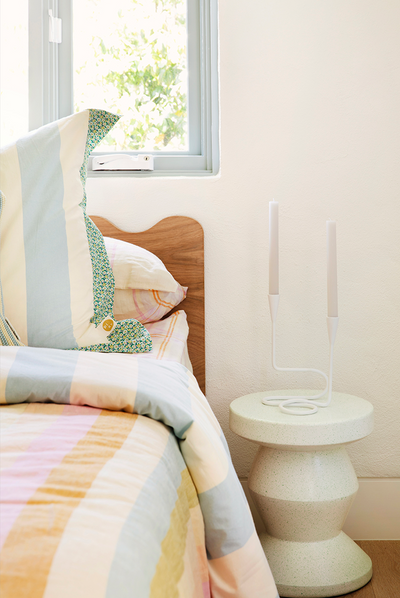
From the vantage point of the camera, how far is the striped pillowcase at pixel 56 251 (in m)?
0.94

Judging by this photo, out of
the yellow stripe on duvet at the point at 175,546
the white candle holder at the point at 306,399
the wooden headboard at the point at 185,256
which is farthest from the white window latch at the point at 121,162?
the yellow stripe on duvet at the point at 175,546

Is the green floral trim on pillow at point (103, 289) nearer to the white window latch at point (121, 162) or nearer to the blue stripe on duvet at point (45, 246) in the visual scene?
the blue stripe on duvet at point (45, 246)

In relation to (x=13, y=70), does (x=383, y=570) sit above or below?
below

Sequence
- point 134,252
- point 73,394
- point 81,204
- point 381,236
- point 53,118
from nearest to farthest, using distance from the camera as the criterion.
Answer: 1. point 73,394
2. point 81,204
3. point 134,252
4. point 381,236
5. point 53,118

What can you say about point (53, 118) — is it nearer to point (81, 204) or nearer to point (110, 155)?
point (110, 155)

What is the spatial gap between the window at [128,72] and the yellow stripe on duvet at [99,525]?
131 centimetres

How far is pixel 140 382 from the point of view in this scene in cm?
67

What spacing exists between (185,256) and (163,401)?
0.93 m

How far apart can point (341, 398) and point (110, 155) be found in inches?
40.3

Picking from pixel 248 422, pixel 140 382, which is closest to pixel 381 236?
pixel 248 422

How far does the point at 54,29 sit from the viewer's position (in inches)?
66.7

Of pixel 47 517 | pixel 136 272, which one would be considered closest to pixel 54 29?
pixel 136 272

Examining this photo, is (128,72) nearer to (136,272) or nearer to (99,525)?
(136,272)

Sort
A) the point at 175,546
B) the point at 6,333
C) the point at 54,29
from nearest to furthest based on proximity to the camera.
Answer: the point at 175,546 < the point at 6,333 < the point at 54,29
